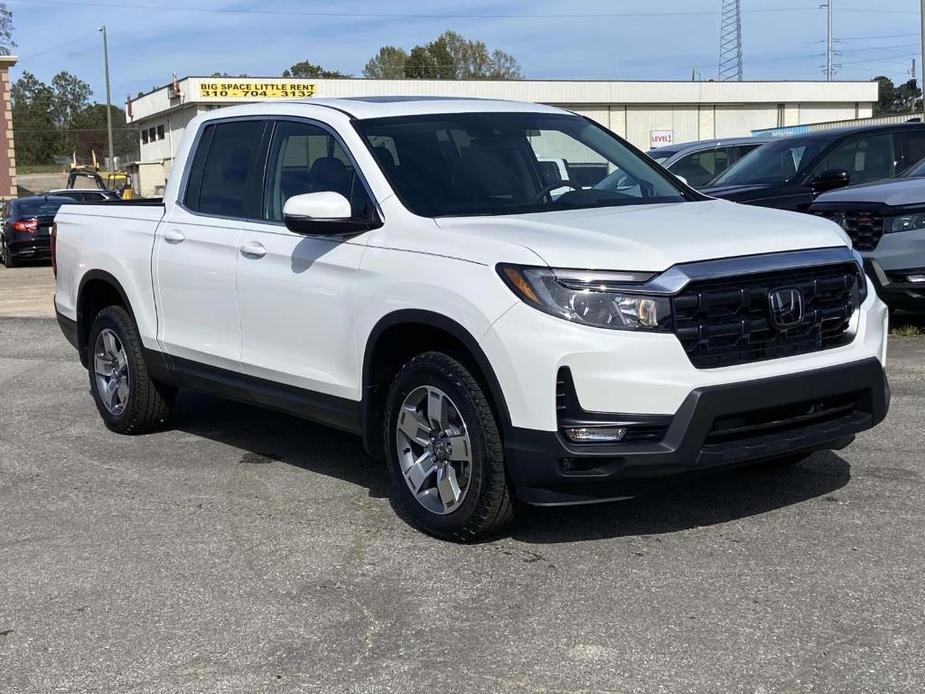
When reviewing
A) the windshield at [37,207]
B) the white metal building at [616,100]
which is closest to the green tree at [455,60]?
the white metal building at [616,100]

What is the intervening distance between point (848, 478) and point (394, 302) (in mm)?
2477

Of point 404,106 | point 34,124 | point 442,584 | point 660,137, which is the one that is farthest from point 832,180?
point 34,124

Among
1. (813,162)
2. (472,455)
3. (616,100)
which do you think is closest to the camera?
(472,455)

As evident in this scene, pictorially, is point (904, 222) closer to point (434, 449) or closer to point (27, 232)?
point (434, 449)

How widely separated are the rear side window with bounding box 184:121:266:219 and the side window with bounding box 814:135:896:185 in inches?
300

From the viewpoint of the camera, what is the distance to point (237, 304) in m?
6.29

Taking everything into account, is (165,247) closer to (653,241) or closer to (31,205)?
(653,241)

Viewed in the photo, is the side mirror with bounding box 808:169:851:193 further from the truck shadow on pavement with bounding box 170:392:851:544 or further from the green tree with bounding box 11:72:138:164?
the green tree with bounding box 11:72:138:164

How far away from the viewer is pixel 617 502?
5777 millimetres

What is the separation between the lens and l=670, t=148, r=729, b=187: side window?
16.7 m

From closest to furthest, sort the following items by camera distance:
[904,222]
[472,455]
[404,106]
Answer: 1. [472,455]
2. [404,106]
3. [904,222]

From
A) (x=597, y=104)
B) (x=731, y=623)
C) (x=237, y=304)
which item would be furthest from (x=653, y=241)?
(x=597, y=104)

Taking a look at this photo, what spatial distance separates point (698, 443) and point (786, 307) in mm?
696

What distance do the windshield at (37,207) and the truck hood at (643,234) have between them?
21817 mm
